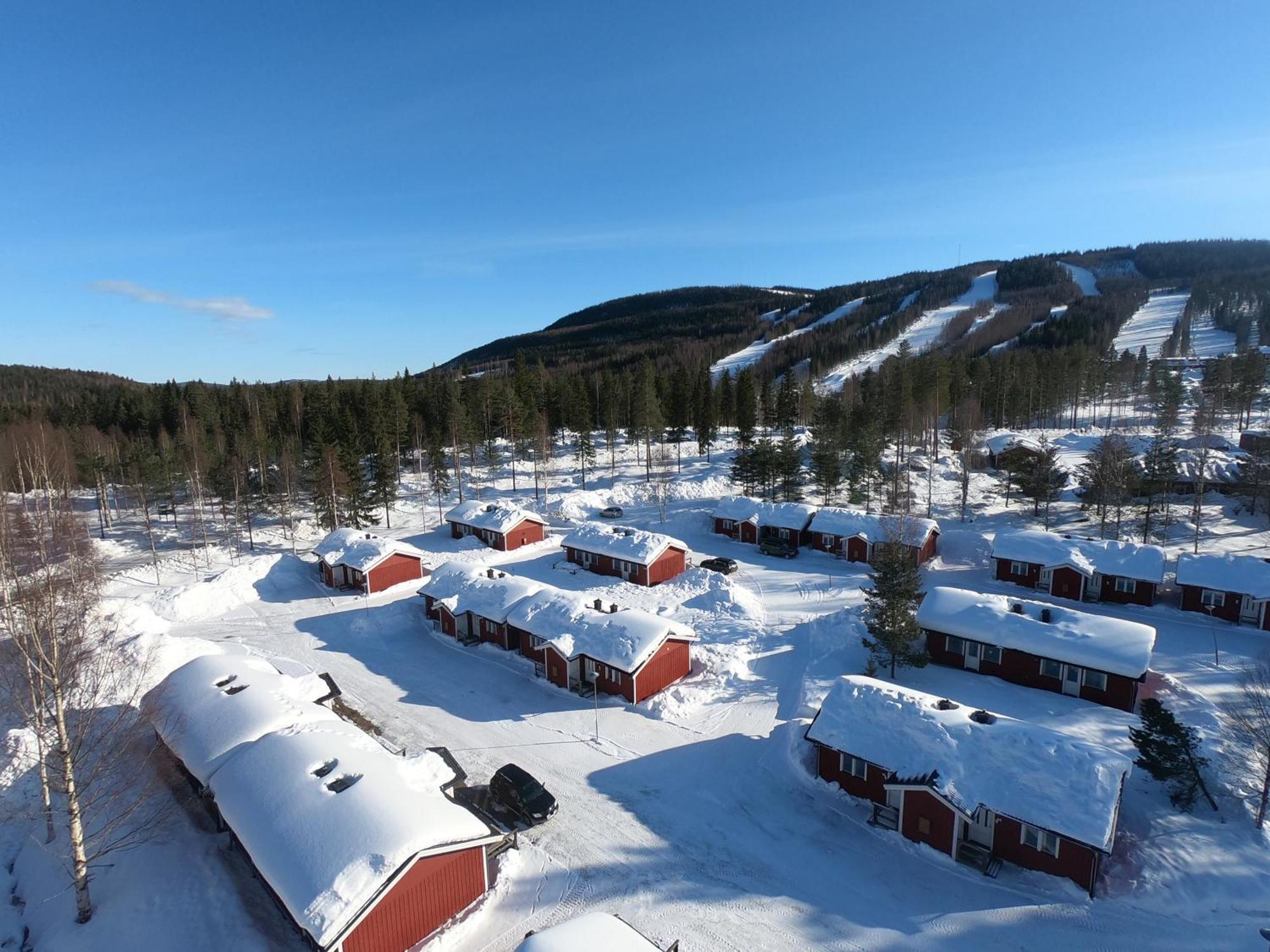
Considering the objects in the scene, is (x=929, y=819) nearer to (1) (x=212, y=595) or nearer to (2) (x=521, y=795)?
(2) (x=521, y=795)

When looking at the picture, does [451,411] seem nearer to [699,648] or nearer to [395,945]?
[699,648]

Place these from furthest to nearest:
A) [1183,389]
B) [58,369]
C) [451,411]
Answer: [58,369] < [1183,389] < [451,411]

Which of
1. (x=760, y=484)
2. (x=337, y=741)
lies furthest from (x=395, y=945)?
(x=760, y=484)

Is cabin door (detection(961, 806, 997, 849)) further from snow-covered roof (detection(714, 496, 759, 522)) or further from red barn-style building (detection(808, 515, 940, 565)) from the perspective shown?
snow-covered roof (detection(714, 496, 759, 522))

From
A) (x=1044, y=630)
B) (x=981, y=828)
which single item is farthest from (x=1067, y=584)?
(x=981, y=828)

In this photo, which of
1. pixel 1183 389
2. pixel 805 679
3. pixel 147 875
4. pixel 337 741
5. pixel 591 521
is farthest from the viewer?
pixel 1183 389

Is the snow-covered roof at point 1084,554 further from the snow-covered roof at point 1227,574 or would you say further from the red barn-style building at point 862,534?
the red barn-style building at point 862,534

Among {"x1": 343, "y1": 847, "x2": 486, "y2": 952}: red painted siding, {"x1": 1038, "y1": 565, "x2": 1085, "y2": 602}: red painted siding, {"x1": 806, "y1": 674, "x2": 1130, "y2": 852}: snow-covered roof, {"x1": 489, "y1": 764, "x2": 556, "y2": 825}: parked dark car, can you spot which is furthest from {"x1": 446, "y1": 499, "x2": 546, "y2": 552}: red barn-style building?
{"x1": 1038, "y1": 565, "x2": 1085, "y2": 602}: red painted siding
